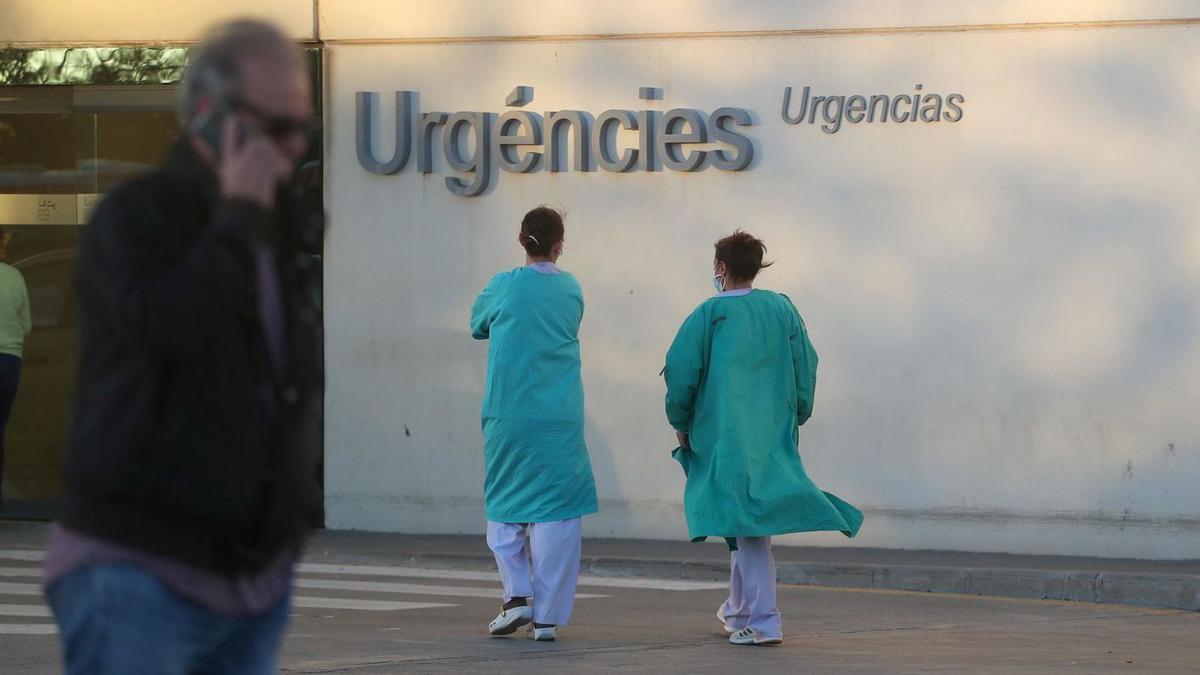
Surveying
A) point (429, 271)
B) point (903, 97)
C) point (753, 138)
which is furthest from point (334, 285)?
point (903, 97)

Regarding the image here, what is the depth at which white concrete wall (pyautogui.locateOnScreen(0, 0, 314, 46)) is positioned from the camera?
47.7ft

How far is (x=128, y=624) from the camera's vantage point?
2930 mm

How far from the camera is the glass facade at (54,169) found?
14.7 meters

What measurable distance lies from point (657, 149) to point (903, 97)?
63.5 inches

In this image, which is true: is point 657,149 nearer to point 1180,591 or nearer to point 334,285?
point 334,285

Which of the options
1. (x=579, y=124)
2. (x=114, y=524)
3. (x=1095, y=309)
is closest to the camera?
(x=114, y=524)

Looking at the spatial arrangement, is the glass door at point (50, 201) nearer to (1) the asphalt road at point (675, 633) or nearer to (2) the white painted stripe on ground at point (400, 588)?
(1) the asphalt road at point (675, 633)

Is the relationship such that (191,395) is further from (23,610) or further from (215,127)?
(23,610)

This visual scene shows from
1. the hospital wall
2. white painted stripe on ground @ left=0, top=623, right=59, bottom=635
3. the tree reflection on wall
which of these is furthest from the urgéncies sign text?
white painted stripe on ground @ left=0, top=623, right=59, bottom=635

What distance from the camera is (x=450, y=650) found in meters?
8.62

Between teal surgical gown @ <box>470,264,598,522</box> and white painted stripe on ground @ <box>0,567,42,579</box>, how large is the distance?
3933mm

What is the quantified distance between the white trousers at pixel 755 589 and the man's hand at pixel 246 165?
6205 mm

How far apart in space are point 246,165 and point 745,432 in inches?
243

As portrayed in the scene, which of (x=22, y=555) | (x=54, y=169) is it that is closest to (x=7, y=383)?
(x=22, y=555)
